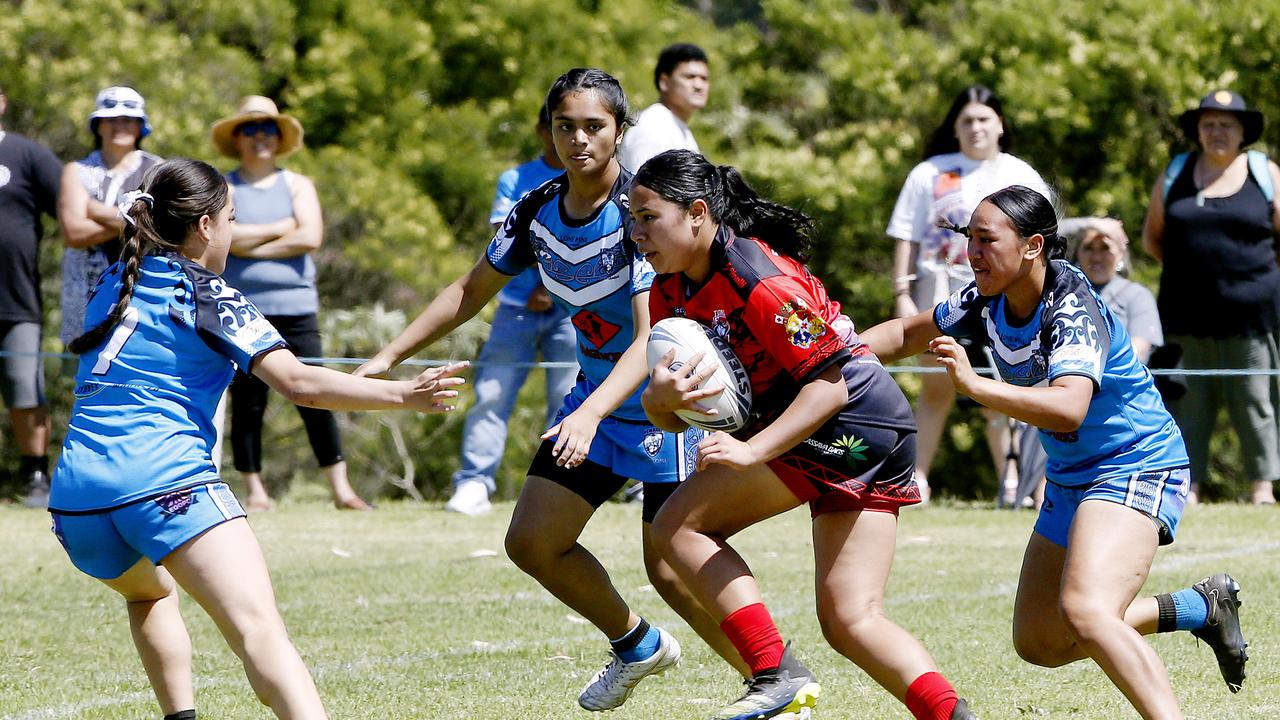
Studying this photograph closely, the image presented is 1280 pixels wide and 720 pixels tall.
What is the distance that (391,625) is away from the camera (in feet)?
21.4

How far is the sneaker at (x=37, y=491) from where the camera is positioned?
986cm

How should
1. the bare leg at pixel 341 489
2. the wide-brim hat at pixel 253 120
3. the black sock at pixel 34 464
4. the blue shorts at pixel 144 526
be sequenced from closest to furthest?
the blue shorts at pixel 144 526 → the wide-brim hat at pixel 253 120 → the bare leg at pixel 341 489 → the black sock at pixel 34 464

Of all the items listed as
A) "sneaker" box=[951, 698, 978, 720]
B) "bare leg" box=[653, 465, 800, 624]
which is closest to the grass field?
"bare leg" box=[653, 465, 800, 624]

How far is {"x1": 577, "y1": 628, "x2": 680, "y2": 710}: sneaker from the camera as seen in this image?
5094 millimetres

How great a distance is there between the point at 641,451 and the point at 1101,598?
4.95 ft

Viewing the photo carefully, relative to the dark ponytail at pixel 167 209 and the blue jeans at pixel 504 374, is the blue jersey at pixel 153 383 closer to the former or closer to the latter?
the dark ponytail at pixel 167 209

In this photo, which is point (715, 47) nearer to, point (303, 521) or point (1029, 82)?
point (1029, 82)

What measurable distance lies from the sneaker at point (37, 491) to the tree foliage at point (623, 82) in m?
6.33

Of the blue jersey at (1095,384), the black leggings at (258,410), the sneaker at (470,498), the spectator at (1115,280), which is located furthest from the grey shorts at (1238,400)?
the blue jersey at (1095,384)

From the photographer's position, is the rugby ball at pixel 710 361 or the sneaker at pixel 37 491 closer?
the rugby ball at pixel 710 361

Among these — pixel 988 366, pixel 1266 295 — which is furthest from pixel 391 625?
pixel 1266 295

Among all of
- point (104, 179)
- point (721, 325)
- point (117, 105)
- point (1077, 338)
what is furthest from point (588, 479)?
point (104, 179)

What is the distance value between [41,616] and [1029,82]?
34.0 ft

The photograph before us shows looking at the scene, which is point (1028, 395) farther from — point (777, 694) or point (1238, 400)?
point (1238, 400)
